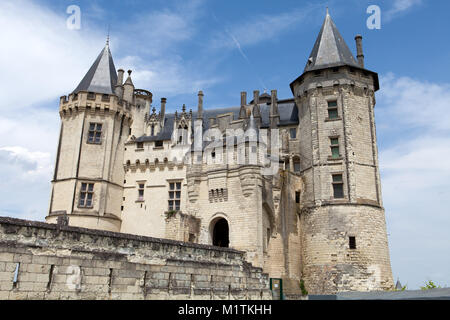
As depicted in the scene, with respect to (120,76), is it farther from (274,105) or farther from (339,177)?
(339,177)

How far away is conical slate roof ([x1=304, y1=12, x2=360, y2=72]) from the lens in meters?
28.8

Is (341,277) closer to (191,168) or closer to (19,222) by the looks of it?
(191,168)

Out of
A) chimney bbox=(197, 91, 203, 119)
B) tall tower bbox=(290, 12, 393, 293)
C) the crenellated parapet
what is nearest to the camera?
tall tower bbox=(290, 12, 393, 293)

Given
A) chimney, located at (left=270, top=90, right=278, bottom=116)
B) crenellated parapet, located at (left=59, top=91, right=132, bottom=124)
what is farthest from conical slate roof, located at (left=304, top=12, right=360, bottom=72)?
crenellated parapet, located at (left=59, top=91, right=132, bottom=124)

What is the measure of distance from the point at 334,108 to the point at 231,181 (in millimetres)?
9236

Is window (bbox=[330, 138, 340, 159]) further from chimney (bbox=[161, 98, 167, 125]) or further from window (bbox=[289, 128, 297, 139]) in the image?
chimney (bbox=[161, 98, 167, 125])

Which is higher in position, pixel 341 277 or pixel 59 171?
pixel 59 171

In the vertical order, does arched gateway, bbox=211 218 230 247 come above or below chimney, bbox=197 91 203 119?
below

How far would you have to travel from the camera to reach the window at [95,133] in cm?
2911

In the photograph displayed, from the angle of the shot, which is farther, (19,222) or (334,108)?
(334,108)

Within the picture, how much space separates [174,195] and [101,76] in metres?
10.7

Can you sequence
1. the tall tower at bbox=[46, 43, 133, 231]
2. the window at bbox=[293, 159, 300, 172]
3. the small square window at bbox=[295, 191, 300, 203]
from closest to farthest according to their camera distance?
the tall tower at bbox=[46, 43, 133, 231], the small square window at bbox=[295, 191, 300, 203], the window at bbox=[293, 159, 300, 172]
